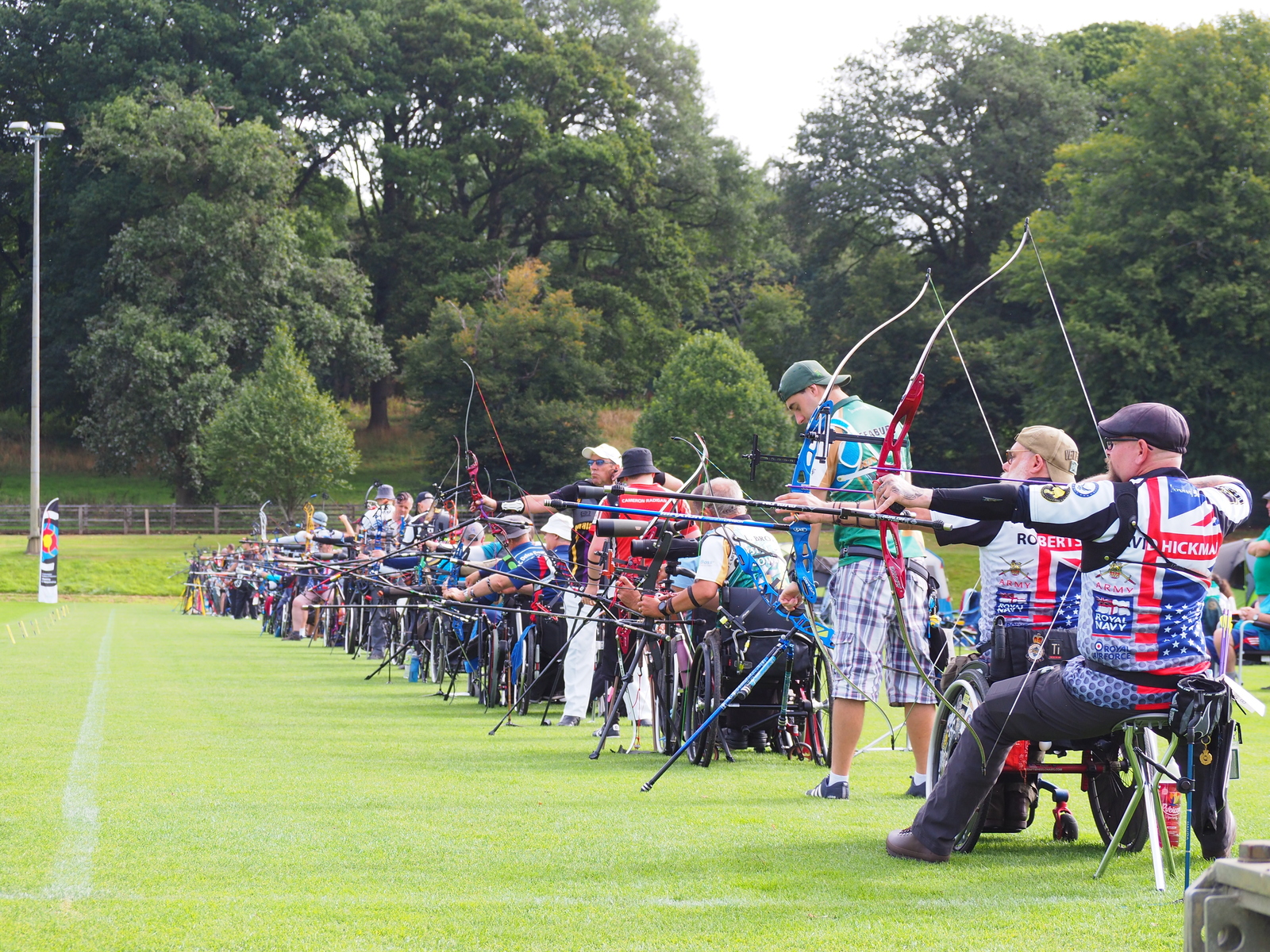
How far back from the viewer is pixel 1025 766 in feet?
18.9

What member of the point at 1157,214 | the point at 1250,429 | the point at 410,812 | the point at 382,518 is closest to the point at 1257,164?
the point at 1157,214

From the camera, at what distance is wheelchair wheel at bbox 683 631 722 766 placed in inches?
328

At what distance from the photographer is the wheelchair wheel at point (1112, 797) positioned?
18.9 ft

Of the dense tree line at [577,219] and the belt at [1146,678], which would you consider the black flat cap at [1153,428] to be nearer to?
the belt at [1146,678]

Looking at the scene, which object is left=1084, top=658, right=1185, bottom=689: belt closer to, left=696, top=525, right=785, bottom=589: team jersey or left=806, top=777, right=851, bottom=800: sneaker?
left=806, top=777, right=851, bottom=800: sneaker

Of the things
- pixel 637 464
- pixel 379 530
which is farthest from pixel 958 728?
pixel 379 530

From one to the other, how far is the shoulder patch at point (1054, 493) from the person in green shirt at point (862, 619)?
218 centimetres

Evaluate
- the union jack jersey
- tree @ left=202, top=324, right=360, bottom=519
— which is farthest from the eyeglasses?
tree @ left=202, top=324, right=360, bottom=519

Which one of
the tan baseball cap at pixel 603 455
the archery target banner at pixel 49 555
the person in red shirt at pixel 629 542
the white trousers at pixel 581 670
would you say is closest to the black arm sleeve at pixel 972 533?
the person in red shirt at pixel 629 542

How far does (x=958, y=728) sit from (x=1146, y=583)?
1.13 metres

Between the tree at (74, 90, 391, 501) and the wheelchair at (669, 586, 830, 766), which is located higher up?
the tree at (74, 90, 391, 501)

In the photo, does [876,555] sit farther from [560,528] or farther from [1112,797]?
[560,528]

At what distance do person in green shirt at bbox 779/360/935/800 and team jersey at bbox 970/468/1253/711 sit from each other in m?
1.93

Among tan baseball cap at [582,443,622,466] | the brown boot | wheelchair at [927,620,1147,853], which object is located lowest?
the brown boot
